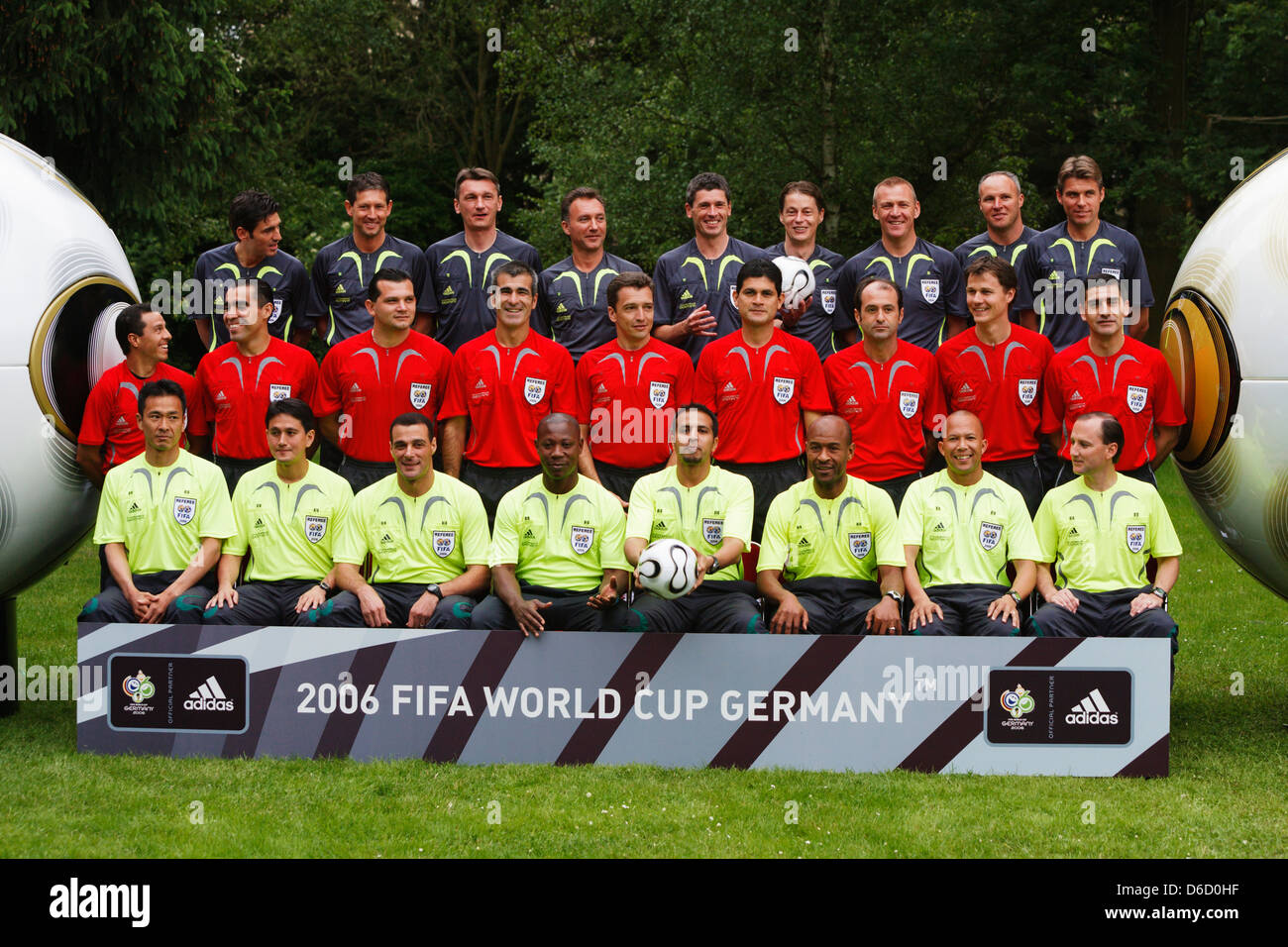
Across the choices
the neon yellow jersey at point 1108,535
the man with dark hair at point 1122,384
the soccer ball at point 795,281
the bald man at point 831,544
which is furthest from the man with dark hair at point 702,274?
the neon yellow jersey at point 1108,535

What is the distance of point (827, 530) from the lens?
7.08 meters

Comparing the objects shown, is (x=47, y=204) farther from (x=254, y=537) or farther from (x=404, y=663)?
(x=404, y=663)

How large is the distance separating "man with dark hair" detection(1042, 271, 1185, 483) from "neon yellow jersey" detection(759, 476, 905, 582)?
1331mm

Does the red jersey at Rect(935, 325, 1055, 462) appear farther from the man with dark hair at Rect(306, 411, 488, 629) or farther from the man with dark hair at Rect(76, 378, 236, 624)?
the man with dark hair at Rect(76, 378, 236, 624)

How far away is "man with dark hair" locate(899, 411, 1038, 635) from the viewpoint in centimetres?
695

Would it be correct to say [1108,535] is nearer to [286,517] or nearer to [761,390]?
[761,390]

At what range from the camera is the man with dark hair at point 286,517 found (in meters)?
7.27

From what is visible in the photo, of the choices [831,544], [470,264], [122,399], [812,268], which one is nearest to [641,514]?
[831,544]

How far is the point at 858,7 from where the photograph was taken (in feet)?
74.3

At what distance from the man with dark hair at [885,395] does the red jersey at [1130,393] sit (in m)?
0.81

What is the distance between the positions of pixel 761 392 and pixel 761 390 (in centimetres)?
1

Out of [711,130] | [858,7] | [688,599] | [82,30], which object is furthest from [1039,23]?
[688,599]

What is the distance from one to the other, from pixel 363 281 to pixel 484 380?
130 cm

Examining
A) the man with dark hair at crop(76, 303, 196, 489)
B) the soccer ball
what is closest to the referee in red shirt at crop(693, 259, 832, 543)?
the soccer ball
